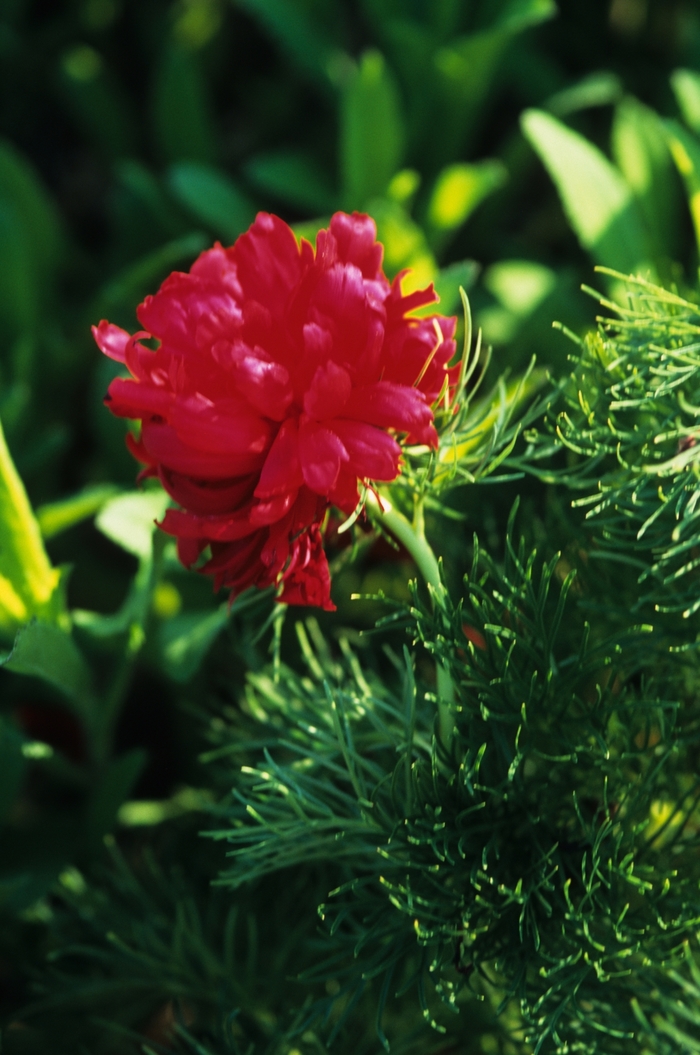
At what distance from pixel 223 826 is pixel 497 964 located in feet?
0.74

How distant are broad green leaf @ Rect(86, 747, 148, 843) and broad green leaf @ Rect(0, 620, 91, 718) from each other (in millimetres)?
53

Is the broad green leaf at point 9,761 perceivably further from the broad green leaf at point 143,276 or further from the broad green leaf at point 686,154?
the broad green leaf at point 686,154

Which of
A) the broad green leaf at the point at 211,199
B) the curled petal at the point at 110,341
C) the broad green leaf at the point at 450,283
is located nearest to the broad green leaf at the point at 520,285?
the broad green leaf at the point at 450,283

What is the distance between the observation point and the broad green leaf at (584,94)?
2.82ft

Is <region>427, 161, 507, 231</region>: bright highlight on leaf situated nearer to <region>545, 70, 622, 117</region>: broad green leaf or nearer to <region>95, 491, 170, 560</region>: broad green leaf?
<region>545, 70, 622, 117</region>: broad green leaf

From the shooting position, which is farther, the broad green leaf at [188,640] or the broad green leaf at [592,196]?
the broad green leaf at [592,196]

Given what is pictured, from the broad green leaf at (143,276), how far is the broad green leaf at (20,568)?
25cm

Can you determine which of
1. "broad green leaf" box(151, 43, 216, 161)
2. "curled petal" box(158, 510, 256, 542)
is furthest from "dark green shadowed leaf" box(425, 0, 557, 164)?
"curled petal" box(158, 510, 256, 542)

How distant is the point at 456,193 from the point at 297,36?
244mm

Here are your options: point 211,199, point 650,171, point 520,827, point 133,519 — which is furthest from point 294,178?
point 520,827

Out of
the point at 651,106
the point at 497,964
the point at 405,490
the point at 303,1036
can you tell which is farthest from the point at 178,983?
the point at 651,106

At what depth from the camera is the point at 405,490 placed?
0.47m

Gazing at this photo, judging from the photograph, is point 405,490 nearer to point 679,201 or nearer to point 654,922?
point 654,922

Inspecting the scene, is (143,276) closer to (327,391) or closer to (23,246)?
(23,246)
